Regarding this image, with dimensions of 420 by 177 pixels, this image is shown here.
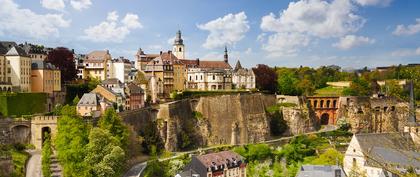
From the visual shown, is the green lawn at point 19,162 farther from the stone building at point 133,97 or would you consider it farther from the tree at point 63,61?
the tree at point 63,61

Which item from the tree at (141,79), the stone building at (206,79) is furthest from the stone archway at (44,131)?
the stone building at (206,79)

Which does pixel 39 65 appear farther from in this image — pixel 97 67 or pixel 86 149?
pixel 86 149

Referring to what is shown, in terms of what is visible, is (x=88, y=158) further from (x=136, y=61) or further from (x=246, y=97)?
(x=136, y=61)

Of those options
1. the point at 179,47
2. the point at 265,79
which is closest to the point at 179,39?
the point at 179,47

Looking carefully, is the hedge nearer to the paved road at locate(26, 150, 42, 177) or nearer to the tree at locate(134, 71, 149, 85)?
the paved road at locate(26, 150, 42, 177)

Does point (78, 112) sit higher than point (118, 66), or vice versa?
point (118, 66)

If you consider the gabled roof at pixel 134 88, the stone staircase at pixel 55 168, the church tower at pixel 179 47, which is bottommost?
the stone staircase at pixel 55 168

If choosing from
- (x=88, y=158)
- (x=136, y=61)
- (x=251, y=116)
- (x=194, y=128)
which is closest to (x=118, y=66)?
(x=136, y=61)
